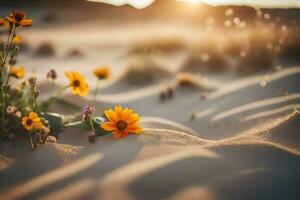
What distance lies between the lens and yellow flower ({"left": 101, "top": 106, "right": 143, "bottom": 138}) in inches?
129

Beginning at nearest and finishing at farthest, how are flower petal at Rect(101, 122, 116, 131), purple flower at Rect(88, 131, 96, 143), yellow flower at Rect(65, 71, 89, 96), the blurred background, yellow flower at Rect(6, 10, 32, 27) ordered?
yellow flower at Rect(6, 10, 32, 27) < flower petal at Rect(101, 122, 116, 131) < purple flower at Rect(88, 131, 96, 143) < yellow flower at Rect(65, 71, 89, 96) < the blurred background

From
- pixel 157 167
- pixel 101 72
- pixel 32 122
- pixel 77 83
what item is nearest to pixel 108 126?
pixel 32 122

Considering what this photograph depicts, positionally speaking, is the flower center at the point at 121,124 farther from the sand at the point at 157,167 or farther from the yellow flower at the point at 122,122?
the sand at the point at 157,167

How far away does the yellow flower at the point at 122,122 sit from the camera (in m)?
3.28

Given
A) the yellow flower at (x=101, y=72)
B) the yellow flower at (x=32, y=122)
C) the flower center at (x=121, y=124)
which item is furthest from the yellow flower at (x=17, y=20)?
the yellow flower at (x=101, y=72)

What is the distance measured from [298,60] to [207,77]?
1.89 m

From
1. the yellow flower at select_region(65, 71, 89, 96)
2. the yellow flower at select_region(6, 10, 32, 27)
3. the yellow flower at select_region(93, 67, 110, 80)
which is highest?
the yellow flower at select_region(6, 10, 32, 27)

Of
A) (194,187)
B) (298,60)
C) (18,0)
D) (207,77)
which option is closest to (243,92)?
(207,77)

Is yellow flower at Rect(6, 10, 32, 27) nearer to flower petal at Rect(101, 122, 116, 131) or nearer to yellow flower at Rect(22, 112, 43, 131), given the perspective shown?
yellow flower at Rect(22, 112, 43, 131)

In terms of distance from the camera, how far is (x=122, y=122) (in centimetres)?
330

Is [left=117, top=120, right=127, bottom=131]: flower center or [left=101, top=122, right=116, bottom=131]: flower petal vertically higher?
[left=117, top=120, right=127, bottom=131]: flower center

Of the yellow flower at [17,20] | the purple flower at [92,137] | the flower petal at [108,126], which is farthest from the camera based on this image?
the purple flower at [92,137]

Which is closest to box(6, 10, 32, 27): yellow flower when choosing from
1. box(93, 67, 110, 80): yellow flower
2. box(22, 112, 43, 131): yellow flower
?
box(22, 112, 43, 131): yellow flower

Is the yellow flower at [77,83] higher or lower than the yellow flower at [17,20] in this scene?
lower
